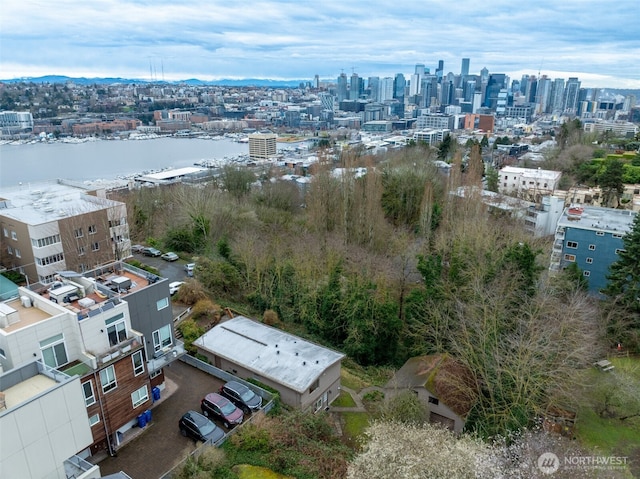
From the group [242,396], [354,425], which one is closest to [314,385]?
[354,425]

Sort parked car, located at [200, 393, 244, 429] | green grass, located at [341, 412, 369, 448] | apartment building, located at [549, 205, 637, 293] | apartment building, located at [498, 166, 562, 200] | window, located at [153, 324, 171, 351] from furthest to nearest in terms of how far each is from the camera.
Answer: apartment building, located at [498, 166, 562, 200]
apartment building, located at [549, 205, 637, 293]
window, located at [153, 324, 171, 351]
green grass, located at [341, 412, 369, 448]
parked car, located at [200, 393, 244, 429]

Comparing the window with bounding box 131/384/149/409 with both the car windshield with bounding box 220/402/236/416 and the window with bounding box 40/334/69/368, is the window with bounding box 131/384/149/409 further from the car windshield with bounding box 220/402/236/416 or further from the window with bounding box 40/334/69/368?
the car windshield with bounding box 220/402/236/416

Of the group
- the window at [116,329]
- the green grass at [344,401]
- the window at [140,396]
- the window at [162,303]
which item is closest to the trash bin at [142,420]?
the window at [140,396]

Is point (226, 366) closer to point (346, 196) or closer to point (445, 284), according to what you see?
point (445, 284)

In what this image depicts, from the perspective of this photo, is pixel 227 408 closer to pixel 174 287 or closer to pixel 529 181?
pixel 174 287

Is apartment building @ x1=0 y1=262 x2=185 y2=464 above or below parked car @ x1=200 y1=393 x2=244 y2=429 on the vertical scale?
above

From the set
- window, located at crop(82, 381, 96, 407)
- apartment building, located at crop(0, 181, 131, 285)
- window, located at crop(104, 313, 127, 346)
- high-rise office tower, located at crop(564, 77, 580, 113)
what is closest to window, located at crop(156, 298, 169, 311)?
window, located at crop(104, 313, 127, 346)

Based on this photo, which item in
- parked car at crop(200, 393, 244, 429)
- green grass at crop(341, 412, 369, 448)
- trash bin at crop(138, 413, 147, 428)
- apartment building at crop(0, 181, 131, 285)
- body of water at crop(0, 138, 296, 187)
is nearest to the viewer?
trash bin at crop(138, 413, 147, 428)
